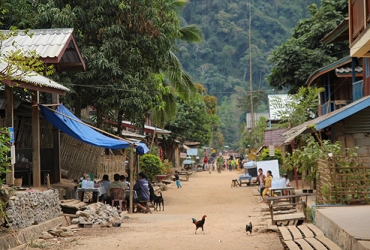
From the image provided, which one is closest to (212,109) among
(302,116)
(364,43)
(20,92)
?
(302,116)

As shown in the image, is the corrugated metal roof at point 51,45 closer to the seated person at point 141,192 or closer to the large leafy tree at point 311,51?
the seated person at point 141,192

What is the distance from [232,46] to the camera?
12562 cm

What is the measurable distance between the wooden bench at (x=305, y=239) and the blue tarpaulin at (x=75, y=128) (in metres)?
6.91

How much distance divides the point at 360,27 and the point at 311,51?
73.0 feet

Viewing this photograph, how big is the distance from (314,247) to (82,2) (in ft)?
51.6

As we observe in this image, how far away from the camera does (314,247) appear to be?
977 cm

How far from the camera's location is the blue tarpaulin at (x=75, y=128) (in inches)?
640

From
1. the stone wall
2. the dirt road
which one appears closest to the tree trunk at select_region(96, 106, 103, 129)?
the dirt road

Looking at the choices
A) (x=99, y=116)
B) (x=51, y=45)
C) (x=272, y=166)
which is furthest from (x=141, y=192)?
(x=272, y=166)

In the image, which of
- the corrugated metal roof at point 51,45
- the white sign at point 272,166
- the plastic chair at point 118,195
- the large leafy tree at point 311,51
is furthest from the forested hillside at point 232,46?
the corrugated metal roof at point 51,45

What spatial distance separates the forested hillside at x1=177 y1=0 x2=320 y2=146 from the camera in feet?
382

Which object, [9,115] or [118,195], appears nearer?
[9,115]

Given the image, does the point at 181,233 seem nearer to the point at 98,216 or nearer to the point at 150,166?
the point at 98,216

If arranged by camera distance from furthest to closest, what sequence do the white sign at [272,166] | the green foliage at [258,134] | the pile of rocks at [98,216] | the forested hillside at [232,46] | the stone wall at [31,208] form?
1. the forested hillside at [232,46]
2. the green foliage at [258,134]
3. the white sign at [272,166]
4. the pile of rocks at [98,216]
5. the stone wall at [31,208]
